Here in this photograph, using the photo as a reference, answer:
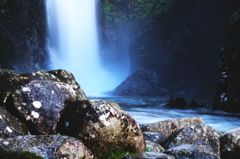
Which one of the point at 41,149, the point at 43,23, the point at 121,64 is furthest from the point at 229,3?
the point at 41,149

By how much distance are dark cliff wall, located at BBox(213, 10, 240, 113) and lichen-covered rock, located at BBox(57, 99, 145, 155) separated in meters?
12.7

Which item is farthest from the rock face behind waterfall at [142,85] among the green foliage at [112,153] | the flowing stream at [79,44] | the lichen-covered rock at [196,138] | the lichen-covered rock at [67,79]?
the green foliage at [112,153]

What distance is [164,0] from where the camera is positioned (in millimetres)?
36969

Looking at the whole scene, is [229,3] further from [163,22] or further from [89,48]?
[89,48]

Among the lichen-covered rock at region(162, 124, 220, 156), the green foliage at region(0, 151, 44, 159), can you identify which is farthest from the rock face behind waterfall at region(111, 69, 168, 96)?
the green foliage at region(0, 151, 44, 159)

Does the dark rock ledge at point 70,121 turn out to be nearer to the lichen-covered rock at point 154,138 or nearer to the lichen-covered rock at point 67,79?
the lichen-covered rock at point 67,79

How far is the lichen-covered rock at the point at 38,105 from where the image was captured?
3580 mm

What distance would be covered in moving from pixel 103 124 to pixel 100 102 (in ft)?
1.43

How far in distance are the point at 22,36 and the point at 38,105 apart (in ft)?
107

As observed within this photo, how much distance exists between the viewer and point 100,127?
3428mm

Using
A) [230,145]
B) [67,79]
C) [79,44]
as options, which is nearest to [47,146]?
[67,79]

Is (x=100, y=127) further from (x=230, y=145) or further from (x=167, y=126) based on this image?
(x=167, y=126)

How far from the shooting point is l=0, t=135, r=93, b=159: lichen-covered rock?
2.52m

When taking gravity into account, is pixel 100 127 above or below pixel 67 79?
below
